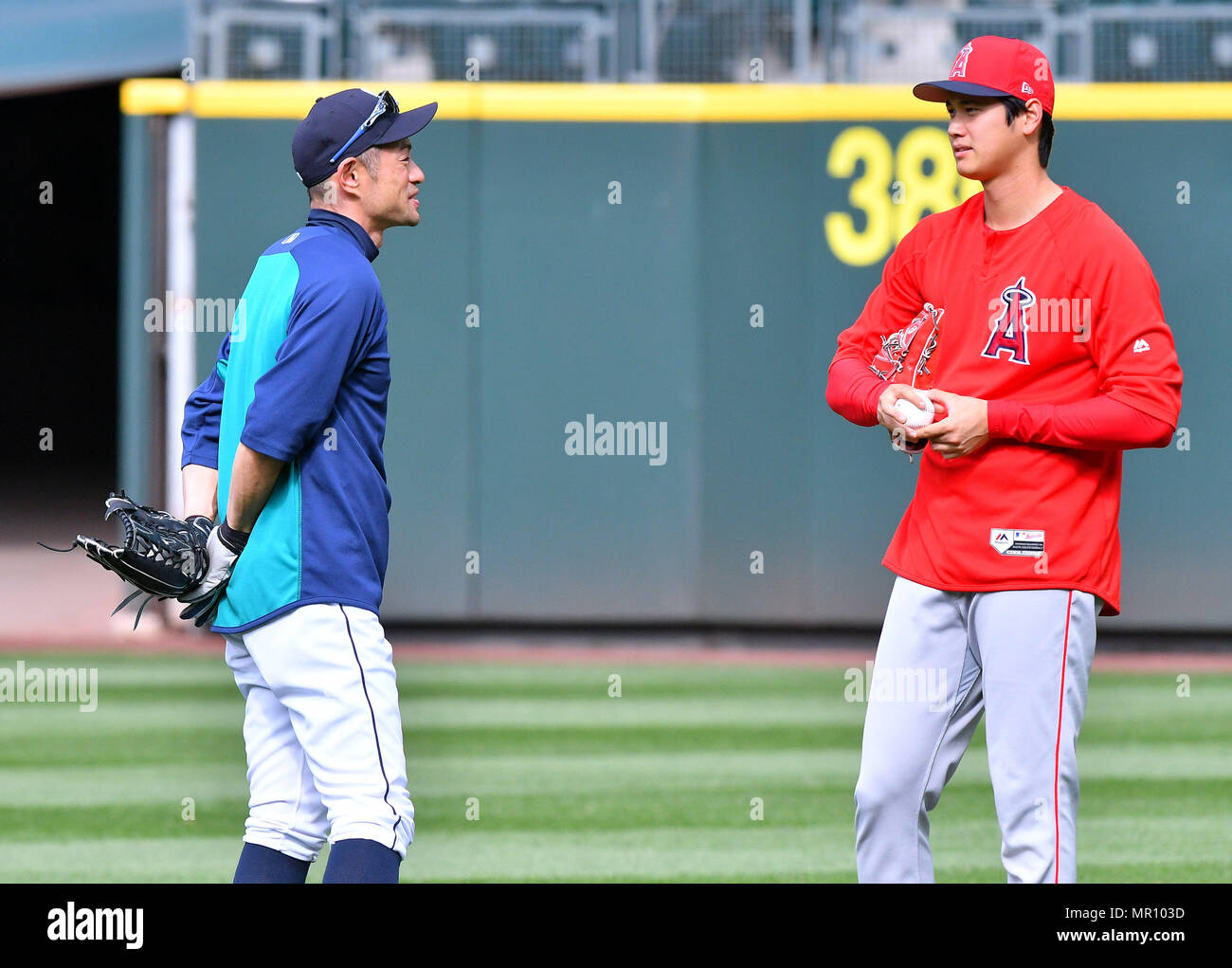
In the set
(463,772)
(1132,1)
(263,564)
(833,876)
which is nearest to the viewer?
(263,564)

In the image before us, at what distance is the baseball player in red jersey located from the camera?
10.9ft

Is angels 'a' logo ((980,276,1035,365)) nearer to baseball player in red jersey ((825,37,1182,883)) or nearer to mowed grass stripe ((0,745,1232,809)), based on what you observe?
baseball player in red jersey ((825,37,1182,883))

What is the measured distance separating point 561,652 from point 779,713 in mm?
2768

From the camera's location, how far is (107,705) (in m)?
8.44

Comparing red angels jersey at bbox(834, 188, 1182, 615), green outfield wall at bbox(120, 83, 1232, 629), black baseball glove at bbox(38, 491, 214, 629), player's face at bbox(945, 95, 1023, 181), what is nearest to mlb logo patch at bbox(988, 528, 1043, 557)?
red angels jersey at bbox(834, 188, 1182, 615)

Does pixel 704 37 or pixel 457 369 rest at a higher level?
pixel 704 37

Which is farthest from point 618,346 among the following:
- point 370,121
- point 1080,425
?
point 1080,425

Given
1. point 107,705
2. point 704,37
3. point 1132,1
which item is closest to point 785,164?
point 704,37

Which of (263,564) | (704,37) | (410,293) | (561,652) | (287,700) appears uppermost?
(704,37)

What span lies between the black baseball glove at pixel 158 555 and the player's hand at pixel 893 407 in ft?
4.82

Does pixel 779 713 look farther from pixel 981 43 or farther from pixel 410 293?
pixel 981 43

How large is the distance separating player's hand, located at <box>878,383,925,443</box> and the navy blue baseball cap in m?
1.18

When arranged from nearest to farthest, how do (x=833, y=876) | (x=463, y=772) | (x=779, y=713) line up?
(x=833, y=876) → (x=463, y=772) → (x=779, y=713)

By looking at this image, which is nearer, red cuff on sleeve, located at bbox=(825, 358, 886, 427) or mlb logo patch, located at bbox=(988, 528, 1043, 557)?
mlb logo patch, located at bbox=(988, 528, 1043, 557)
